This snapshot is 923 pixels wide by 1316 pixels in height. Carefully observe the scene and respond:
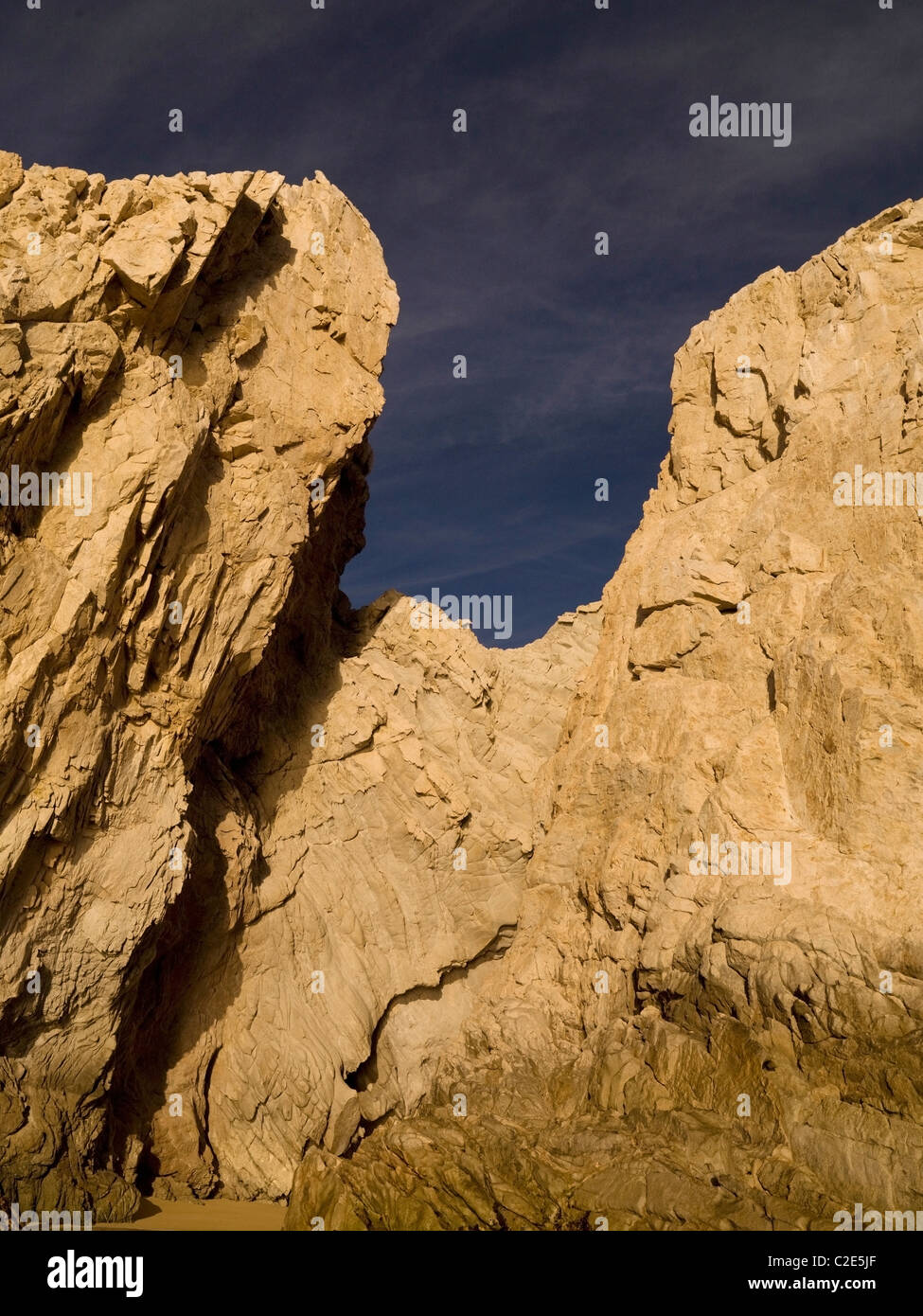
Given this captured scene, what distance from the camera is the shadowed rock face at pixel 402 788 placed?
1628 centimetres

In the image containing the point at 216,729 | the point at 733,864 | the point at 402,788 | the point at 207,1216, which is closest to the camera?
the point at 733,864

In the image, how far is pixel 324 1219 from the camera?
16516 mm

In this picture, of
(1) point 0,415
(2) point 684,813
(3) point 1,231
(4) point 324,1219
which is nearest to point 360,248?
(3) point 1,231

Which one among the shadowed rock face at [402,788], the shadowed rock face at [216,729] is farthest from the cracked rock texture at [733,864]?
the shadowed rock face at [216,729]

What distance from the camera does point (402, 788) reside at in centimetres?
2372

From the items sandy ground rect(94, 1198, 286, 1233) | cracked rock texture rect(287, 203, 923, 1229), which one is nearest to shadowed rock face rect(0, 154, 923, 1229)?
cracked rock texture rect(287, 203, 923, 1229)

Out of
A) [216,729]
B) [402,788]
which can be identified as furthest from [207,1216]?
[402,788]

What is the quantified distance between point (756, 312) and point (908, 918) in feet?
42.8

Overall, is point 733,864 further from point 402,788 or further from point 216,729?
point 216,729

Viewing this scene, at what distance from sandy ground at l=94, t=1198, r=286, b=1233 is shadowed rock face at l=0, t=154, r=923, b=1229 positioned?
52cm

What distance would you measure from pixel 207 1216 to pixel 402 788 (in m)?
Answer: 8.48

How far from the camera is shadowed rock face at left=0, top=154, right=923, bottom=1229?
53.4 ft

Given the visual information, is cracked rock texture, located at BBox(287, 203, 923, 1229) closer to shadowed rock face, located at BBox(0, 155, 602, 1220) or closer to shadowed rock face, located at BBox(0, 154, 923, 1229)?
shadowed rock face, located at BBox(0, 154, 923, 1229)

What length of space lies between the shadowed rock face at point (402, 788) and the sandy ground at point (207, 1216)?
520 mm
